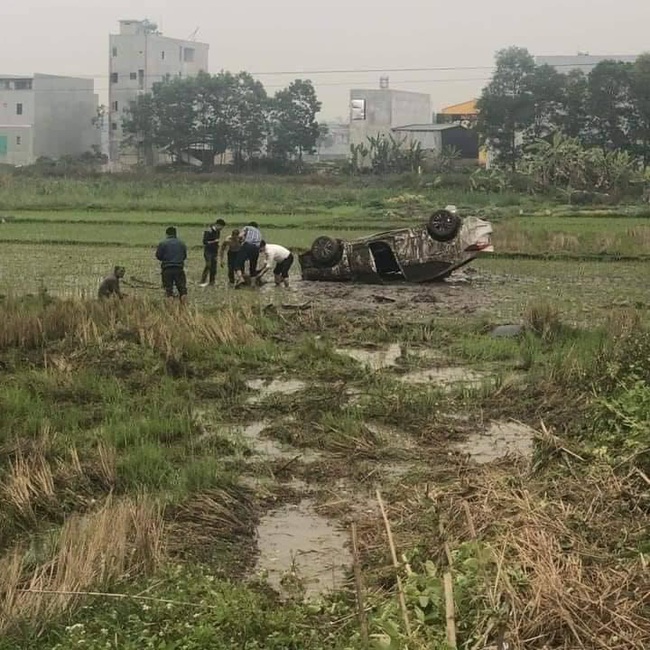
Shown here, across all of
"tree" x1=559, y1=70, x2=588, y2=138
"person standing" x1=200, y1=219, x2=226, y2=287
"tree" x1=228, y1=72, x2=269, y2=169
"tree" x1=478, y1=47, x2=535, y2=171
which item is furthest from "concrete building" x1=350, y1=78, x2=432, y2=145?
"person standing" x1=200, y1=219, x2=226, y2=287

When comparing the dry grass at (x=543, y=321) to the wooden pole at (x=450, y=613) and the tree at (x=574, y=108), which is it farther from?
the tree at (x=574, y=108)

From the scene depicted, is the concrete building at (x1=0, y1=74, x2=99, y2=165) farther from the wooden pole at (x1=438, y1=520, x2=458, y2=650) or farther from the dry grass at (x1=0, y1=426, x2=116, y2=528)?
the wooden pole at (x1=438, y1=520, x2=458, y2=650)

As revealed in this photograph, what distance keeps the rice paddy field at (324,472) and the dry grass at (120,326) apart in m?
0.04

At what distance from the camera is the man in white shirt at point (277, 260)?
61.3 feet

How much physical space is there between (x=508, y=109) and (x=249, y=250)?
39.8 meters

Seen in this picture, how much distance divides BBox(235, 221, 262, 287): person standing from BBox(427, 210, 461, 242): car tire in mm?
3292

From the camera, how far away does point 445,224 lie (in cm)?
1895

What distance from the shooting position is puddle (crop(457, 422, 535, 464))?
26.8 feet

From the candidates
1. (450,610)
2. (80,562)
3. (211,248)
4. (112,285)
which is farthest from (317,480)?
(211,248)

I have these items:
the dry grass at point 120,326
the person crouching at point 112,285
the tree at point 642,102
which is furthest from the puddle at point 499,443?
the tree at point 642,102

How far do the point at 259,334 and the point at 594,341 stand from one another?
4.23m

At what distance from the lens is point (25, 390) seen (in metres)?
9.68

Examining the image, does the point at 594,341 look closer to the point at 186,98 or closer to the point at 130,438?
the point at 130,438

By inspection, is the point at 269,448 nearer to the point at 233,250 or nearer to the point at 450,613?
the point at 450,613
